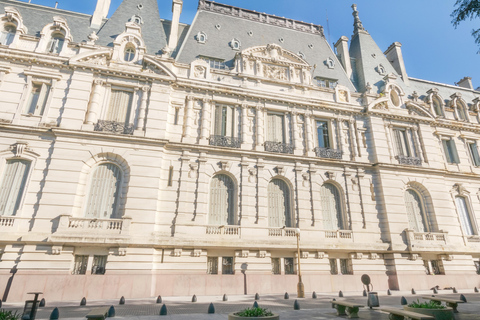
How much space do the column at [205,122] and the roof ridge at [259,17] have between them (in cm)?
1248

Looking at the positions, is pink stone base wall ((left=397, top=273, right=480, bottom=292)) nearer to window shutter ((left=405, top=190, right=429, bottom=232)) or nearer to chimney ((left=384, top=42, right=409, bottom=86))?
window shutter ((left=405, top=190, right=429, bottom=232))

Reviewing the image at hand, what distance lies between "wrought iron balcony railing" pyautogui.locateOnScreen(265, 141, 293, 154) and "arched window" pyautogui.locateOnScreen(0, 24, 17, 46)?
1947 centimetres

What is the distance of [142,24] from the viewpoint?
75.4ft

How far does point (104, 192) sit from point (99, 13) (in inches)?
641

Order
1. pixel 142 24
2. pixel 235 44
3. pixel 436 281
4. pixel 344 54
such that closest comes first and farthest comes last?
pixel 436 281, pixel 142 24, pixel 235 44, pixel 344 54

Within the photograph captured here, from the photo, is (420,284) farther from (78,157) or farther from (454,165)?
(78,157)

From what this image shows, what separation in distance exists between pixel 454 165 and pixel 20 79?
3529 centimetres

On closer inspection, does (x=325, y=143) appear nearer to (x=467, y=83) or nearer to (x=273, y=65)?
(x=273, y=65)

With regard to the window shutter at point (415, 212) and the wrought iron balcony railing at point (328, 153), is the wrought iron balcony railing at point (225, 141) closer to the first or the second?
the wrought iron balcony railing at point (328, 153)

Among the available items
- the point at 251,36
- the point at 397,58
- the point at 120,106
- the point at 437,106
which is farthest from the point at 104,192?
the point at 397,58

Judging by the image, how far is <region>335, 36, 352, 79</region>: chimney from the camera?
27.8 meters

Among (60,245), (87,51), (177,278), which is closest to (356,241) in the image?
(177,278)

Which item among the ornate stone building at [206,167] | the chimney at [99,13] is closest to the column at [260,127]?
the ornate stone building at [206,167]

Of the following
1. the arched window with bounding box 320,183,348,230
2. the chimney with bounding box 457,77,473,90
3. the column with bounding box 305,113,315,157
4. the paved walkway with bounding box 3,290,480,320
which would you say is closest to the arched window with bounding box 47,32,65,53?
the paved walkway with bounding box 3,290,480,320
